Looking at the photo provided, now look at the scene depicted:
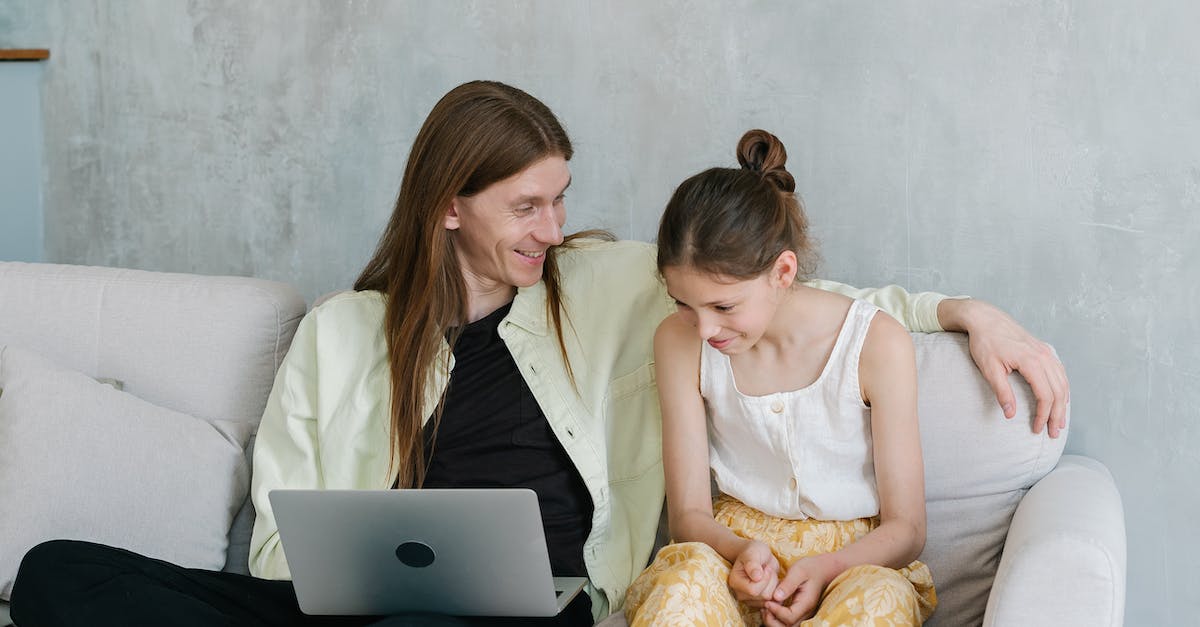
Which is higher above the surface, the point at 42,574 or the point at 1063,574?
the point at 1063,574

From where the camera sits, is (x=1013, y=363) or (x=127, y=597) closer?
(x=127, y=597)

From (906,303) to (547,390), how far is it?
57cm

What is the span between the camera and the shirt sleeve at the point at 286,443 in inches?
71.1

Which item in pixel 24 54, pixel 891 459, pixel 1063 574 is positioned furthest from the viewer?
pixel 24 54

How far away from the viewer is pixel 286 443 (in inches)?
73.1

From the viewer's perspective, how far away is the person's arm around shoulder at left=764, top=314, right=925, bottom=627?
1.50 m

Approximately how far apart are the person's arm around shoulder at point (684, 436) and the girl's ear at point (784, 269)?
194 mm

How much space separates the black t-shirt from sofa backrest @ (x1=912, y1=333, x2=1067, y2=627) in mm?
Result: 524

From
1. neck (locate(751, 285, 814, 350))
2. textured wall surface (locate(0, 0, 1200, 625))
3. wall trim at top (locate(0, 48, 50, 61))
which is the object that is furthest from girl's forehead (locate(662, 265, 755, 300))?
wall trim at top (locate(0, 48, 50, 61))

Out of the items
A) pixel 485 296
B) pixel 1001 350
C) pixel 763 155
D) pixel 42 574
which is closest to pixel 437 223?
pixel 485 296

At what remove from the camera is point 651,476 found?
1.83m

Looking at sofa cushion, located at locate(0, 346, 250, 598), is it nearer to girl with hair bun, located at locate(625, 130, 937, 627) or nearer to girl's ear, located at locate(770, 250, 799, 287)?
girl with hair bun, located at locate(625, 130, 937, 627)

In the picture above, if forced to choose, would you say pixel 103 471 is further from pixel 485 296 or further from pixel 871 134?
pixel 871 134

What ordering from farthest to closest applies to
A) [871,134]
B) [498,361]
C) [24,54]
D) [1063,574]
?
[24,54], [871,134], [498,361], [1063,574]
